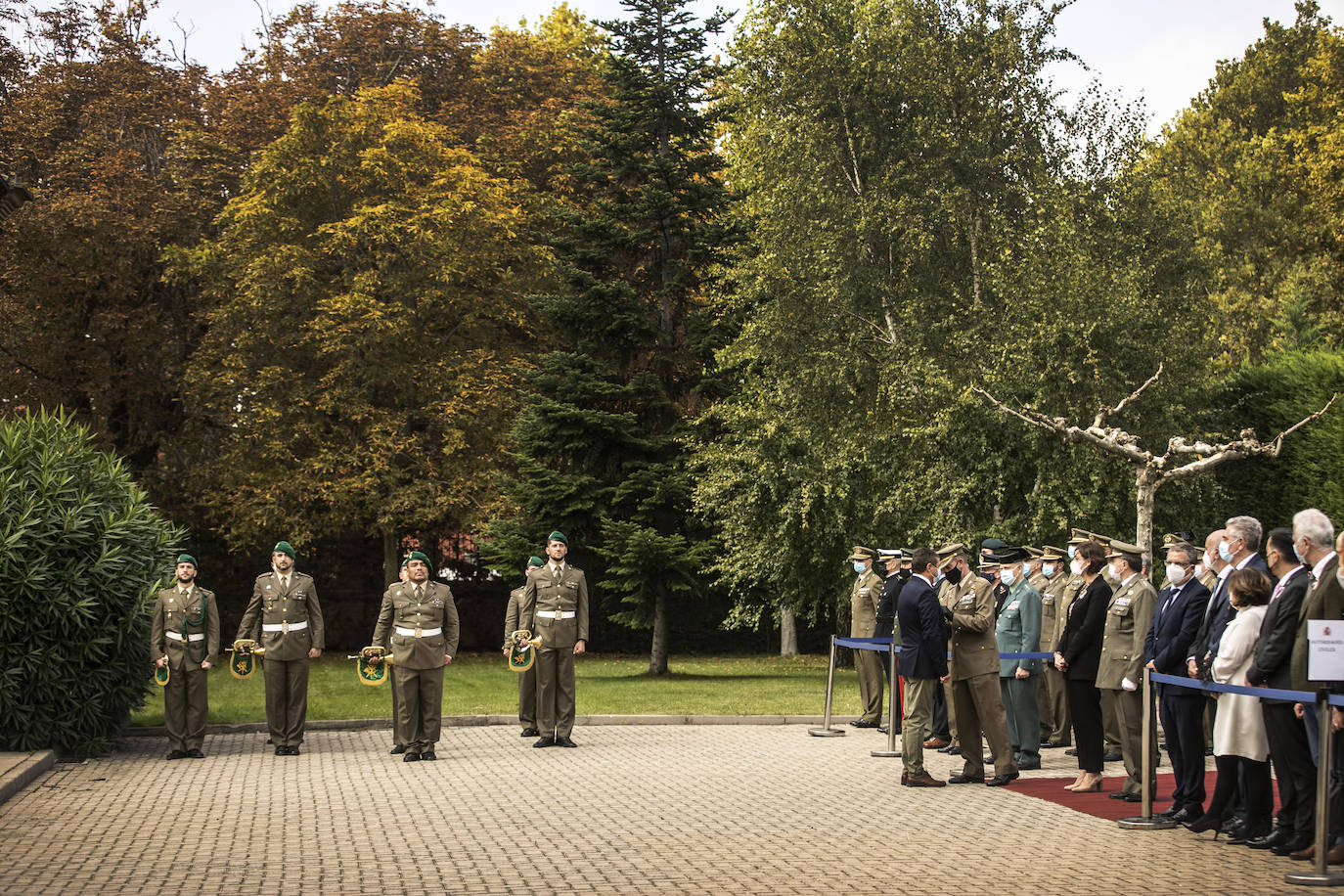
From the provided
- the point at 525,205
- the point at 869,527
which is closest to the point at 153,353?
the point at 525,205

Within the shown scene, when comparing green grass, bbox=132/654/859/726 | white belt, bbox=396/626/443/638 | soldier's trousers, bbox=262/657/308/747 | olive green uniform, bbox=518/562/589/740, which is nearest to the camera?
white belt, bbox=396/626/443/638

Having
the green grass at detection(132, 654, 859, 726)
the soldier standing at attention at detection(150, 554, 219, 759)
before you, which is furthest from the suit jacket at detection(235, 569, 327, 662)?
the green grass at detection(132, 654, 859, 726)

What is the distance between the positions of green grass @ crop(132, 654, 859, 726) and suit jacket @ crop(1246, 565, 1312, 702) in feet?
34.0

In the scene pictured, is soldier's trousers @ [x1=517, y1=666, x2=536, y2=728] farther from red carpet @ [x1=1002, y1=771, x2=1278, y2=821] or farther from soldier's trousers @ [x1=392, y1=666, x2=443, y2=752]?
red carpet @ [x1=1002, y1=771, x2=1278, y2=821]

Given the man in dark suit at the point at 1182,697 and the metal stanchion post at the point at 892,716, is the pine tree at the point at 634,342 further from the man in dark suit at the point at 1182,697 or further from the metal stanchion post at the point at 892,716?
the man in dark suit at the point at 1182,697

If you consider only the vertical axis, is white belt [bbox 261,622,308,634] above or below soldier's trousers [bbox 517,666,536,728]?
above

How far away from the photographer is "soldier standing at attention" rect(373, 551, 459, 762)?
14.4 m

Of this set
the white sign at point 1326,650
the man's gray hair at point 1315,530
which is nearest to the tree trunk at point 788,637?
the man's gray hair at point 1315,530

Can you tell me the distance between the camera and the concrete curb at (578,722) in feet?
54.8

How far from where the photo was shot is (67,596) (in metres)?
13.9

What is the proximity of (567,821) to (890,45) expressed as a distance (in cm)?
2143

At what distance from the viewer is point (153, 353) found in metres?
33.0

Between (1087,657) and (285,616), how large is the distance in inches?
344

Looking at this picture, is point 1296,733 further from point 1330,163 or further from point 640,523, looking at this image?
point 1330,163
